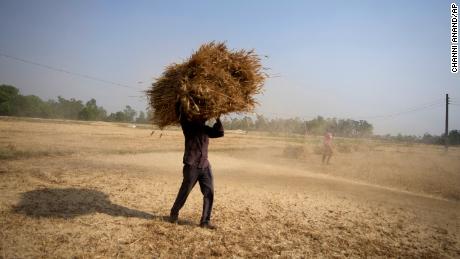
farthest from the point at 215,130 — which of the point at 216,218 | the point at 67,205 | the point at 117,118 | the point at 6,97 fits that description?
the point at 117,118

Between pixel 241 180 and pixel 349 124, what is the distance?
3463 inches

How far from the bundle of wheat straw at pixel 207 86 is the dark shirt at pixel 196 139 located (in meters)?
0.17

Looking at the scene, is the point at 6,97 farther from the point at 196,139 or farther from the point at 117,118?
the point at 196,139

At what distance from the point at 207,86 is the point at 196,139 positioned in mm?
924

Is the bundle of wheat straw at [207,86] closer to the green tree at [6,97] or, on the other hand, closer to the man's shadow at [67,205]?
the man's shadow at [67,205]

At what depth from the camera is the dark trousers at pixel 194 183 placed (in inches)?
222

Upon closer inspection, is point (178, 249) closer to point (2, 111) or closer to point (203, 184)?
point (203, 184)

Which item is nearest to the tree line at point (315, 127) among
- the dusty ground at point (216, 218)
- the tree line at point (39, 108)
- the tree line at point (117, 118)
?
the tree line at point (117, 118)

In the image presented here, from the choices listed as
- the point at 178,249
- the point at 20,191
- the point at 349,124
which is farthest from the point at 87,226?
the point at 349,124

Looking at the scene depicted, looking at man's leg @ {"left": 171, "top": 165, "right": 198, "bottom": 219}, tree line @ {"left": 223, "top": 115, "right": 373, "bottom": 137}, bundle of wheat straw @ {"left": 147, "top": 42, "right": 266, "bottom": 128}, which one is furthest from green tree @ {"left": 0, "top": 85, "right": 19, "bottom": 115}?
man's leg @ {"left": 171, "top": 165, "right": 198, "bottom": 219}

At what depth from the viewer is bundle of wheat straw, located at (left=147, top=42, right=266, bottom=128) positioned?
5.43m

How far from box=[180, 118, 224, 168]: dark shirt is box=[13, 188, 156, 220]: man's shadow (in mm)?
1409

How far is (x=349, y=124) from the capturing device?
9244 centimetres

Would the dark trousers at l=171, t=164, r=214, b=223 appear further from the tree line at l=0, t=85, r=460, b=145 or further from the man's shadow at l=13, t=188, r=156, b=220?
the tree line at l=0, t=85, r=460, b=145
